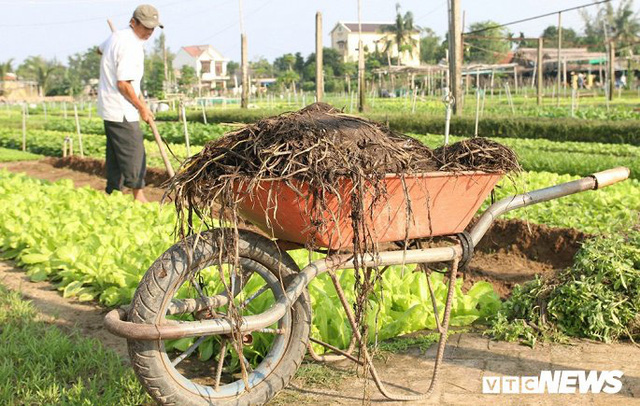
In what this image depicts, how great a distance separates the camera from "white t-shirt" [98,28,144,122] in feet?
23.5

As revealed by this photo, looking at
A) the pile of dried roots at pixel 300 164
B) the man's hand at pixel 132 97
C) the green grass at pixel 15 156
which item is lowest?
the green grass at pixel 15 156

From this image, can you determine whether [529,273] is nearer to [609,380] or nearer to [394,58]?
[609,380]

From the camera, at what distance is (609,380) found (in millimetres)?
3529

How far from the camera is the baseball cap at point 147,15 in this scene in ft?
22.9

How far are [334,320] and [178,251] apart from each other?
3.85 feet

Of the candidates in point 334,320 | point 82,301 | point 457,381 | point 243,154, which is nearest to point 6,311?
point 82,301

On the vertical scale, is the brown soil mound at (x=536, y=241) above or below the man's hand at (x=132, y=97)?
below

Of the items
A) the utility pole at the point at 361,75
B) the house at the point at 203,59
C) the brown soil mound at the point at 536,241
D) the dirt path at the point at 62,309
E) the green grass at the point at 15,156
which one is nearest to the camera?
the dirt path at the point at 62,309

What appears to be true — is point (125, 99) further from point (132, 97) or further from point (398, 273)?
point (398, 273)

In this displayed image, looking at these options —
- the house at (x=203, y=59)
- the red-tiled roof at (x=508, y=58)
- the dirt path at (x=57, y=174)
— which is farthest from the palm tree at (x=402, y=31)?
the dirt path at (x=57, y=174)

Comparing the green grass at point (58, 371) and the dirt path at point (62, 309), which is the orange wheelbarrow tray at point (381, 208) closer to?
the green grass at point (58, 371)

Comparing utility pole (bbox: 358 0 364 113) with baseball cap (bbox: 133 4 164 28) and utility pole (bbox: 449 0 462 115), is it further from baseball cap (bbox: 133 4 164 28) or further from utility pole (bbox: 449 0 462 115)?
baseball cap (bbox: 133 4 164 28)

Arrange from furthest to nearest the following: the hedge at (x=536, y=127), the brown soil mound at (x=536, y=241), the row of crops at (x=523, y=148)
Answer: the hedge at (x=536, y=127) < the row of crops at (x=523, y=148) < the brown soil mound at (x=536, y=241)

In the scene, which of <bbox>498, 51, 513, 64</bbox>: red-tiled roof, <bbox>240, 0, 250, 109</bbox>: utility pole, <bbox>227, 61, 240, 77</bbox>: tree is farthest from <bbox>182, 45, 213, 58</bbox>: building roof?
<bbox>240, 0, 250, 109</bbox>: utility pole
